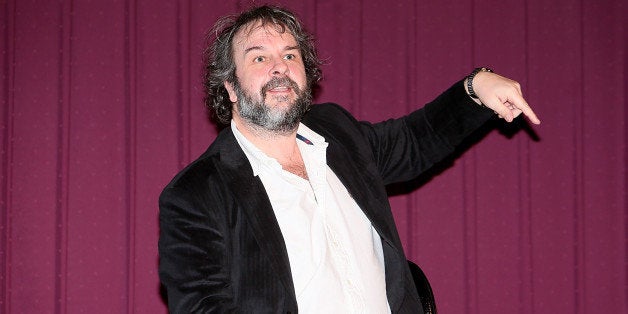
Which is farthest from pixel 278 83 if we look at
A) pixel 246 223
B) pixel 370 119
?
pixel 370 119

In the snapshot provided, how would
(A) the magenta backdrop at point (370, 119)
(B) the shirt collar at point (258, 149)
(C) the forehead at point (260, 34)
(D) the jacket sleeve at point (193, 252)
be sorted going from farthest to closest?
(A) the magenta backdrop at point (370, 119), (C) the forehead at point (260, 34), (B) the shirt collar at point (258, 149), (D) the jacket sleeve at point (193, 252)

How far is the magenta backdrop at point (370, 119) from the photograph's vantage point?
2812mm

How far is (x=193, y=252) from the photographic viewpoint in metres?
1.63

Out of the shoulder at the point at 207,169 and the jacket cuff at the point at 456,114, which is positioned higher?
the jacket cuff at the point at 456,114

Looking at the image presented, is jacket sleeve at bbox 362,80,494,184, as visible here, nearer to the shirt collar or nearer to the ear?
the shirt collar

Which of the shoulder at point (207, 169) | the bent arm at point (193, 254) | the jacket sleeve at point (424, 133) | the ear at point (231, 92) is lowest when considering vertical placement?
the bent arm at point (193, 254)

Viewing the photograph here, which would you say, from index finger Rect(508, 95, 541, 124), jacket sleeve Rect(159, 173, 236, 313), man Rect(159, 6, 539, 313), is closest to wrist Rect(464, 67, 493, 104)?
man Rect(159, 6, 539, 313)

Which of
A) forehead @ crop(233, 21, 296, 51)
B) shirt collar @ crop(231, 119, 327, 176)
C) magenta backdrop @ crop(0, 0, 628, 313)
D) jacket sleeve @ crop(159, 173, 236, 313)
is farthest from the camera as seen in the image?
magenta backdrop @ crop(0, 0, 628, 313)

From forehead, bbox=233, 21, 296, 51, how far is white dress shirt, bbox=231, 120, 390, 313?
0.96 feet

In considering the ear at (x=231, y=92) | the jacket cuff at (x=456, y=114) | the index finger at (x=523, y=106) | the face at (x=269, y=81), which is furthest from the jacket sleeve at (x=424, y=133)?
the ear at (x=231, y=92)

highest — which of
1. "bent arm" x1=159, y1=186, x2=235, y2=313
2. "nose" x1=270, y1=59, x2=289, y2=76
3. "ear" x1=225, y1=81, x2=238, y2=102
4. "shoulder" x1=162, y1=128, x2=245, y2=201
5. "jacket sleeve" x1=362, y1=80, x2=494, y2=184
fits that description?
"nose" x1=270, y1=59, x2=289, y2=76

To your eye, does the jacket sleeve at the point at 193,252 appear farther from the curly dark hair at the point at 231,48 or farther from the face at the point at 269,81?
the curly dark hair at the point at 231,48

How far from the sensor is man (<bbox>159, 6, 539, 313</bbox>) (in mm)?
1647

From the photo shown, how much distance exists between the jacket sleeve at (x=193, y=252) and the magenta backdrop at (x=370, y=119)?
1.18 meters
